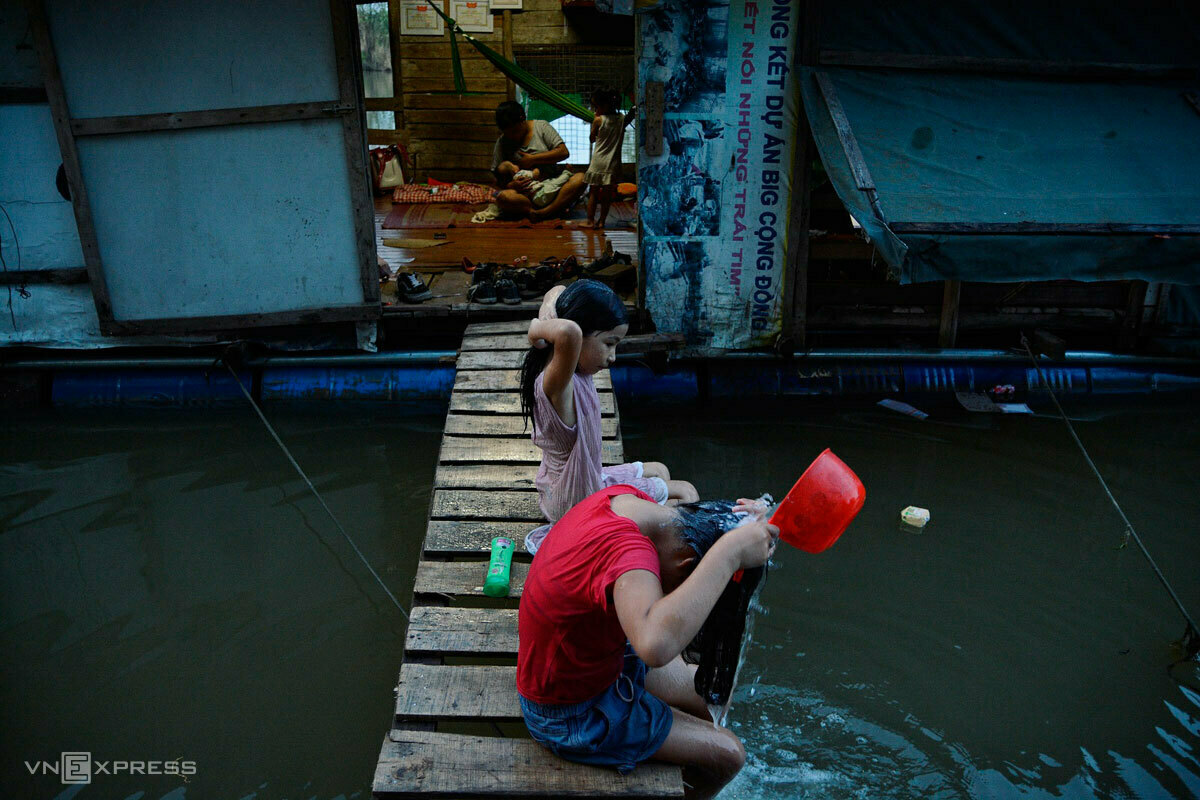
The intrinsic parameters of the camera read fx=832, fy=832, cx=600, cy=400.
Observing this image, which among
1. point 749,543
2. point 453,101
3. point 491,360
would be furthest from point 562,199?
point 749,543

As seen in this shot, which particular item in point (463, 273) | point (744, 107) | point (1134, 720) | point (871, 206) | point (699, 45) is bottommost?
point (1134, 720)

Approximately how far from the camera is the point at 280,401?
22.2 feet

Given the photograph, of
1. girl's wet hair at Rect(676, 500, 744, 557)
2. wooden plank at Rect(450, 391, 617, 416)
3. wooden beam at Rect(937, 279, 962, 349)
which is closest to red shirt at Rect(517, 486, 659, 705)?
girl's wet hair at Rect(676, 500, 744, 557)

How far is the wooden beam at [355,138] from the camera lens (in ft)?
18.7

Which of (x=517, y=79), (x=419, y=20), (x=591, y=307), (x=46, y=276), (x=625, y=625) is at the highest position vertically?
(x=419, y=20)

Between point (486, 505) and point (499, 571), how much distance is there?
67 centimetres

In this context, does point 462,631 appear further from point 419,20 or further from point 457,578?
point 419,20

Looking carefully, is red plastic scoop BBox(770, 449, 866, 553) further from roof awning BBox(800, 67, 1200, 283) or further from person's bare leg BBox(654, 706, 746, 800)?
roof awning BBox(800, 67, 1200, 283)

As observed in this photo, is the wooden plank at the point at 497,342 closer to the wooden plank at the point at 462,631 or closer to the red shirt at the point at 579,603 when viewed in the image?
the wooden plank at the point at 462,631

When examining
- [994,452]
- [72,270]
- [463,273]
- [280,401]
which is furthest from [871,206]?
[72,270]

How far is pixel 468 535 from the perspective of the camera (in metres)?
3.92

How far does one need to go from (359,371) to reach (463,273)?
150cm

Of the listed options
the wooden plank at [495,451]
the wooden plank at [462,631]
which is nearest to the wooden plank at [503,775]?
Answer: the wooden plank at [462,631]

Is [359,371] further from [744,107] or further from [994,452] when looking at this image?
[994,452]
